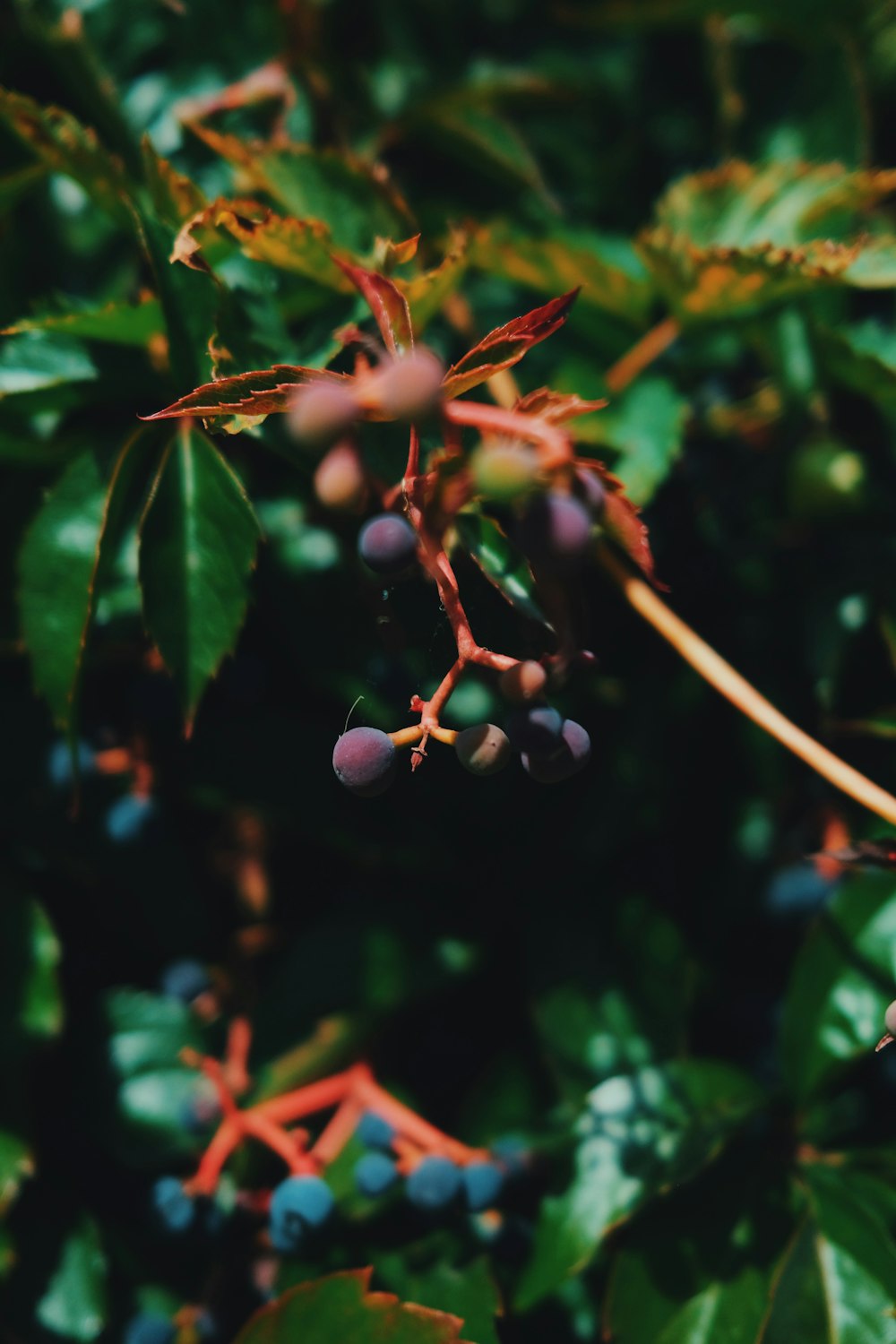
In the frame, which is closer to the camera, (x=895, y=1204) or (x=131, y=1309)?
(x=895, y=1204)

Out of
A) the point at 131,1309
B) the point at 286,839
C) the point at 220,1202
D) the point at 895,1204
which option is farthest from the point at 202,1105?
the point at 895,1204

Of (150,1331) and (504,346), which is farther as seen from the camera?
(150,1331)

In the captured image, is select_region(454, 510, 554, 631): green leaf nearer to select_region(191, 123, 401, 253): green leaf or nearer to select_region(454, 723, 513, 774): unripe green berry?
select_region(454, 723, 513, 774): unripe green berry

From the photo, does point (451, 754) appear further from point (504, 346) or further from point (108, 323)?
point (108, 323)

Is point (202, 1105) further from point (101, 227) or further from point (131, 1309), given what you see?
point (101, 227)

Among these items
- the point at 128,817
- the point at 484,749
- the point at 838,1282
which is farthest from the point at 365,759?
the point at 838,1282

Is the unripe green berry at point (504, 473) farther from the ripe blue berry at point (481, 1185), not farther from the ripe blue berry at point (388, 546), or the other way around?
the ripe blue berry at point (481, 1185)
